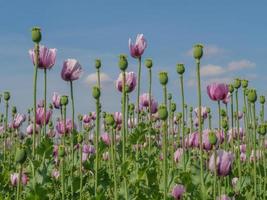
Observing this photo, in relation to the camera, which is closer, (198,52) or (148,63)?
(198,52)

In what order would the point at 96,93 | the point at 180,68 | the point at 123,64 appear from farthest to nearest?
the point at 180,68, the point at 123,64, the point at 96,93

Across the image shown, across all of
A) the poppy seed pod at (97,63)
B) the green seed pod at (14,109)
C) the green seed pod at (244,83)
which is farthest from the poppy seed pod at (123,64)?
the green seed pod at (14,109)

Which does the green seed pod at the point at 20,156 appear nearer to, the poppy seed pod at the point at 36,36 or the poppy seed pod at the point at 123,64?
the poppy seed pod at the point at 36,36

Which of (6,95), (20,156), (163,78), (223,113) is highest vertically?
(6,95)

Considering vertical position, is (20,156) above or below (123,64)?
below

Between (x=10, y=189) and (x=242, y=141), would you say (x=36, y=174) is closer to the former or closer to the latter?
(x=10, y=189)

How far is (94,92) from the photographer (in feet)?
13.0

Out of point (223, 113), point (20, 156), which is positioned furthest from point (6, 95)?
point (20, 156)

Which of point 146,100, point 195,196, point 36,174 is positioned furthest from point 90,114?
point 195,196

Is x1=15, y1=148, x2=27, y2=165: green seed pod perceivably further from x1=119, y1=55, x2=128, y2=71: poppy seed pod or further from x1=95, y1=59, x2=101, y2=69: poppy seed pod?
x1=95, y1=59, x2=101, y2=69: poppy seed pod

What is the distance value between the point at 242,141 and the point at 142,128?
162 inches

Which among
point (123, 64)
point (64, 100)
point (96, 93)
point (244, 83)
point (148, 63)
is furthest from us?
point (148, 63)

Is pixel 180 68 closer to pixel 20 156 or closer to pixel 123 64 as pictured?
pixel 123 64

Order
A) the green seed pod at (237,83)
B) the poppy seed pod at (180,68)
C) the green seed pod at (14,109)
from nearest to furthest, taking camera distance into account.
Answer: the poppy seed pod at (180,68), the green seed pod at (237,83), the green seed pod at (14,109)
